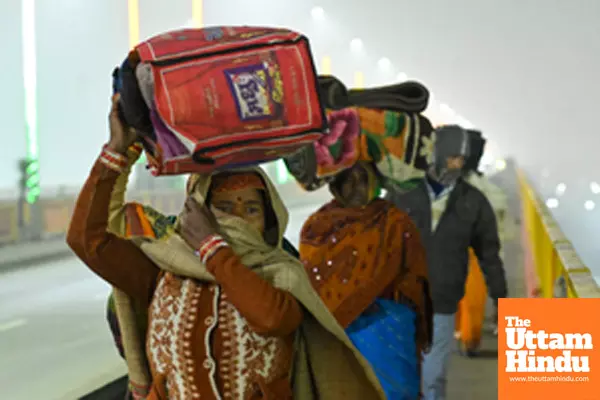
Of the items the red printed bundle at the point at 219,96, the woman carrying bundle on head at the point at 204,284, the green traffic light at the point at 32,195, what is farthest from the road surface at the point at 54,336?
the red printed bundle at the point at 219,96

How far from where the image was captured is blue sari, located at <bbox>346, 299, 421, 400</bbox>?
297 centimetres

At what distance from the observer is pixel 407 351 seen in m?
3.04

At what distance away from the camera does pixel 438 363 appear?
13.1ft

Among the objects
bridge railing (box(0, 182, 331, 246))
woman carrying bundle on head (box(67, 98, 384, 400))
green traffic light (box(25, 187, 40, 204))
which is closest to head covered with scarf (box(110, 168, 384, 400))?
woman carrying bundle on head (box(67, 98, 384, 400))

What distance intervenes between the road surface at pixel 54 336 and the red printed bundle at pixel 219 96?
2.72m

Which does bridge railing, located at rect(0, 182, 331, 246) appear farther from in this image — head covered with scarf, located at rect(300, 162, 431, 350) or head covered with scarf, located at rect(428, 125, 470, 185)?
head covered with scarf, located at rect(300, 162, 431, 350)

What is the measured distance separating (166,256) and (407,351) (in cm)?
153

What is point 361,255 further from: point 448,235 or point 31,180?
point 31,180

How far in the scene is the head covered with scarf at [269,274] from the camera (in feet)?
5.82

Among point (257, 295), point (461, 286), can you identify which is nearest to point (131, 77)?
point (257, 295)

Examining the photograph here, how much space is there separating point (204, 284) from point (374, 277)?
1.41 meters
